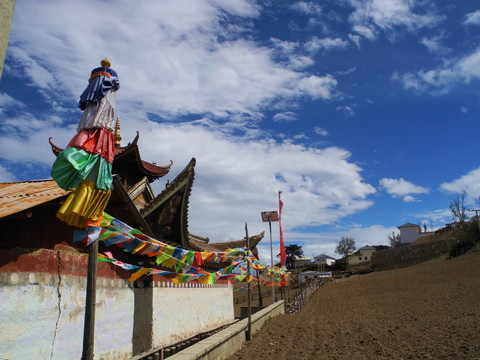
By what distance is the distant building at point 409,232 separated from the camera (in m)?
80.2

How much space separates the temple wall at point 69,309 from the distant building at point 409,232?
8090cm

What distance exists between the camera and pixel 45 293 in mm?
6164

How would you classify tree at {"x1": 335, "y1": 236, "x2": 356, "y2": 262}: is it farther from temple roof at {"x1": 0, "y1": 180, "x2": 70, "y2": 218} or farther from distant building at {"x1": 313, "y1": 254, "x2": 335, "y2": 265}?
temple roof at {"x1": 0, "y1": 180, "x2": 70, "y2": 218}

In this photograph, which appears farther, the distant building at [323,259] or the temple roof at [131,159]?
the distant building at [323,259]

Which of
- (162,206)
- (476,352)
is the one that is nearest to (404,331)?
(476,352)

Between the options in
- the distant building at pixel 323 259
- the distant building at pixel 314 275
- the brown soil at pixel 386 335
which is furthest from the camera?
the distant building at pixel 323 259

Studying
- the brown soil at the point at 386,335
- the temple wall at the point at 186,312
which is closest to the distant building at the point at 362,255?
the brown soil at the point at 386,335

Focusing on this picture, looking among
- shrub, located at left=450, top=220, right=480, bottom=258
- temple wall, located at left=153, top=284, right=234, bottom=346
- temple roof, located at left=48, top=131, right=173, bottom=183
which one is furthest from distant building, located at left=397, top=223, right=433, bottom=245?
temple roof, located at left=48, top=131, right=173, bottom=183

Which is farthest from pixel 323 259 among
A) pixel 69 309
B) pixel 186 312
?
pixel 69 309

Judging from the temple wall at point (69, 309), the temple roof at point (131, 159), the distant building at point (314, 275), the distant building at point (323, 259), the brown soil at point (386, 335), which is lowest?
A: the brown soil at point (386, 335)

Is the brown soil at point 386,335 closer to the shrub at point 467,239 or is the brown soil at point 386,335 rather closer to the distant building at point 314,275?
the shrub at point 467,239

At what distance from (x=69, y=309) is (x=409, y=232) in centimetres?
8633

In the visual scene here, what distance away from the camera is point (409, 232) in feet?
267

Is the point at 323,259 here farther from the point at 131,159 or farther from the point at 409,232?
the point at 131,159
